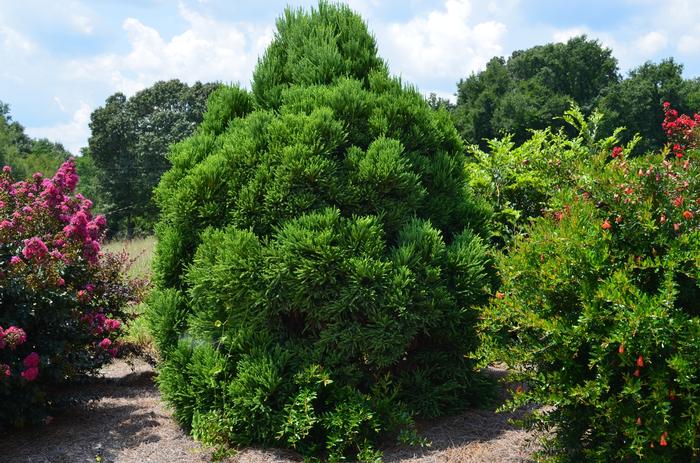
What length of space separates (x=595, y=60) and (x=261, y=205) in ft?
159

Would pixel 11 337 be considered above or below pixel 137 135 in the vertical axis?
below

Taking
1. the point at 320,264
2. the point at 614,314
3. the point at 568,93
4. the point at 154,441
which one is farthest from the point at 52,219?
the point at 568,93

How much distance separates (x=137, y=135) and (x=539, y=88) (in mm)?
27886

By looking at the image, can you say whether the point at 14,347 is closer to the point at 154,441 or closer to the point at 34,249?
the point at 34,249

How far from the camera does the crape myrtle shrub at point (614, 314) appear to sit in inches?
123

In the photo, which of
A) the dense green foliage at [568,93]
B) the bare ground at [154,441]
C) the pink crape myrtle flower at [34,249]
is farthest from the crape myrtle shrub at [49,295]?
the dense green foliage at [568,93]

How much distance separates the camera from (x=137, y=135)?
4009 cm

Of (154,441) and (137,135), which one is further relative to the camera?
(137,135)

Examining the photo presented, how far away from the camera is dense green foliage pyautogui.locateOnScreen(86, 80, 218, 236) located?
129 ft

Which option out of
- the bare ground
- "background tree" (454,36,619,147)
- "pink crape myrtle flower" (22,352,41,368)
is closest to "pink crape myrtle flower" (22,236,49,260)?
"pink crape myrtle flower" (22,352,41,368)

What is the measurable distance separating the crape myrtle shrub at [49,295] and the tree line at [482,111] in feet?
97.9

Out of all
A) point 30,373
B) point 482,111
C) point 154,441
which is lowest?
point 154,441

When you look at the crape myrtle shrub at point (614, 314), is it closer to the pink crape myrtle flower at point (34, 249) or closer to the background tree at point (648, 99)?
the pink crape myrtle flower at point (34, 249)

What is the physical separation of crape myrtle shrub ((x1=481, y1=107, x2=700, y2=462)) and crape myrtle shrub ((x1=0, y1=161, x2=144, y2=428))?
3389mm
